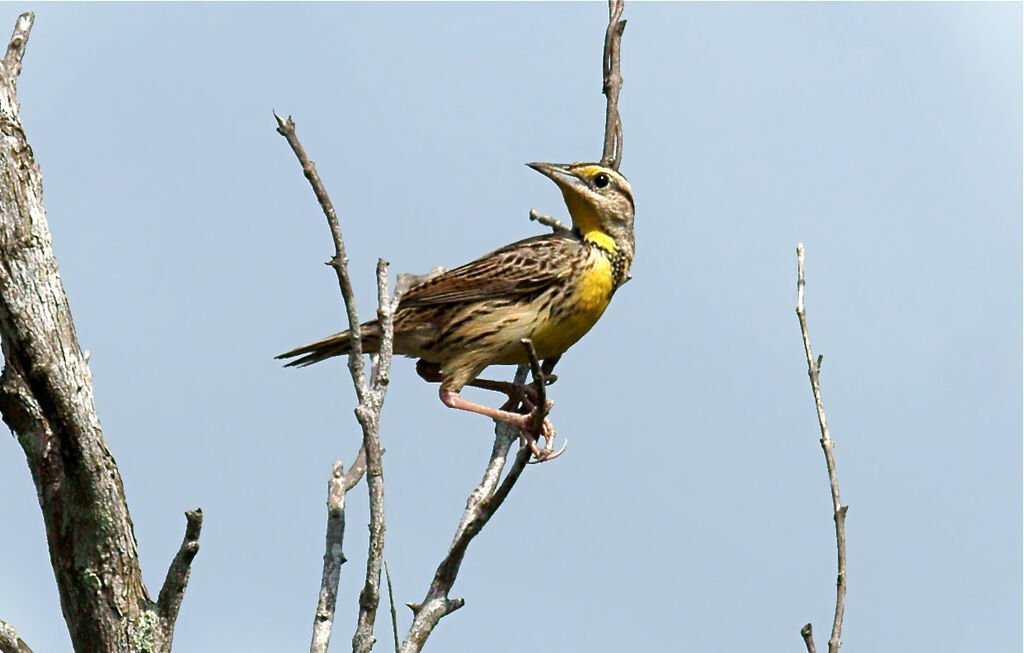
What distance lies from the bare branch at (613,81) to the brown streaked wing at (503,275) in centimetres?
58

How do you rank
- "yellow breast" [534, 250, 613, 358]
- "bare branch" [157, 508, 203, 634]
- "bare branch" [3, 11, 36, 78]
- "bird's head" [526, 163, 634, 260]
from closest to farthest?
"bare branch" [157, 508, 203, 634] < "bare branch" [3, 11, 36, 78] < "yellow breast" [534, 250, 613, 358] < "bird's head" [526, 163, 634, 260]

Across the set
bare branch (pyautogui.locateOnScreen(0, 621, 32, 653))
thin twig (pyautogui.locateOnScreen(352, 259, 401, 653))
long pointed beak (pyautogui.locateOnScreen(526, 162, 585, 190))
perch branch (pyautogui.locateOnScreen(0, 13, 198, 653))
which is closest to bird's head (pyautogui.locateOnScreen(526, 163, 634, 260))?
long pointed beak (pyautogui.locateOnScreen(526, 162, 585, 190))

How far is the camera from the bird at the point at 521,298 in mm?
7383

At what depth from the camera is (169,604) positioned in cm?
462

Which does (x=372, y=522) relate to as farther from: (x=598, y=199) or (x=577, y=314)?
(x=598, y=199)

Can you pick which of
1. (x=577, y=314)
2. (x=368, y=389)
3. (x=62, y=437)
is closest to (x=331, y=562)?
(x=368, y=389)

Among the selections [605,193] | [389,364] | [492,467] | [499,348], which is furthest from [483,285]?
[389,364]

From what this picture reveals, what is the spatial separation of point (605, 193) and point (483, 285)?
37.9 inches

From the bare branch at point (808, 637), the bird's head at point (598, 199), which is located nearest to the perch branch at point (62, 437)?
the bare branch at point (808, 637)

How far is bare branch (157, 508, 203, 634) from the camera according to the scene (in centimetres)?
428

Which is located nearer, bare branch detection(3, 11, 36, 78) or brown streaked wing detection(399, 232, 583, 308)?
bare branch detection(3, 11, 36, 78)

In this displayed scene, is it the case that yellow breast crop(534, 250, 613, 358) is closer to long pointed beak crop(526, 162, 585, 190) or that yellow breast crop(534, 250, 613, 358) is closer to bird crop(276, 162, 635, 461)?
bird crop(276, 162, 635, 461)

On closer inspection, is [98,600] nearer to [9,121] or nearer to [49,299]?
[49,299]

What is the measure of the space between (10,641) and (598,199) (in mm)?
4475
